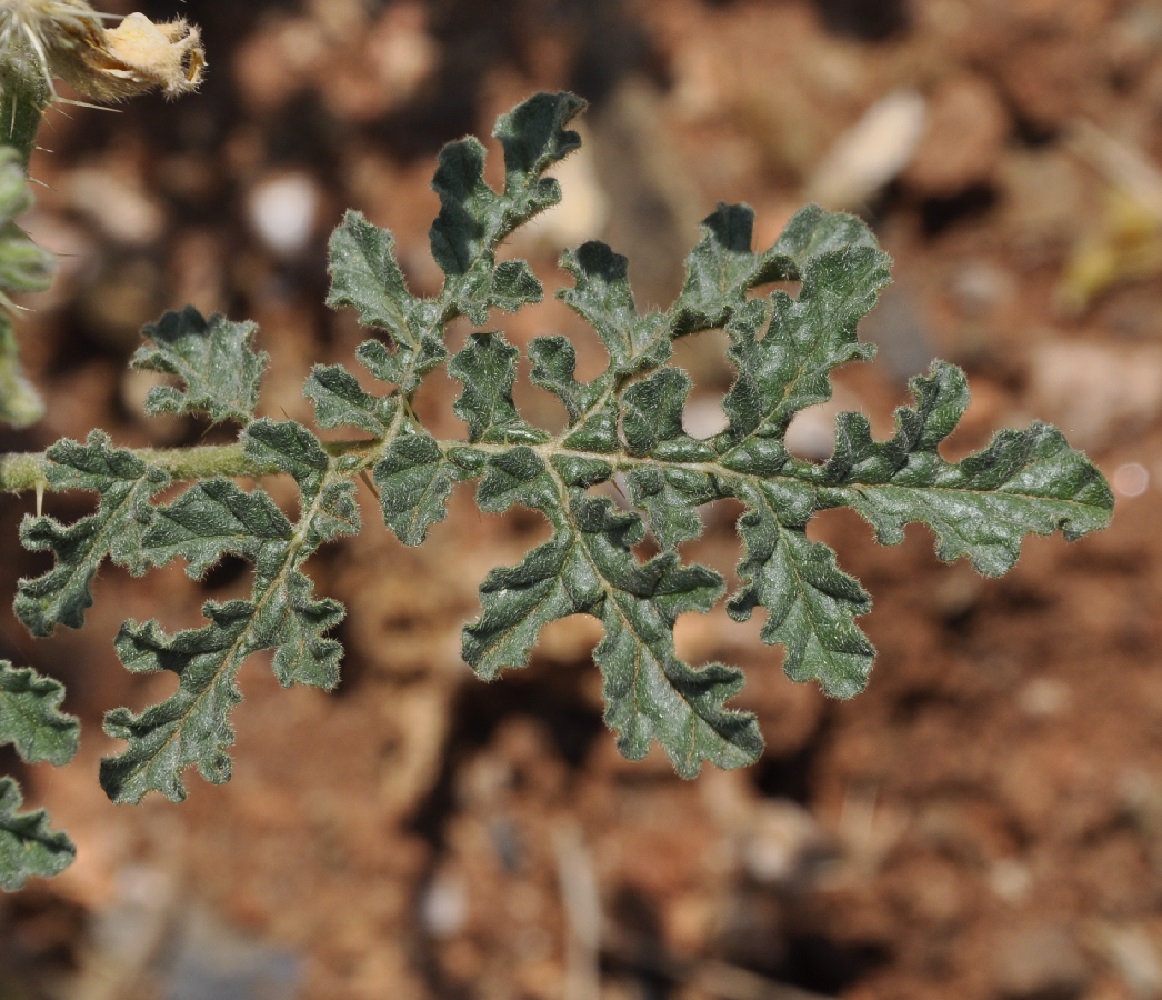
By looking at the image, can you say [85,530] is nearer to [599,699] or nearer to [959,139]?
[599,699]

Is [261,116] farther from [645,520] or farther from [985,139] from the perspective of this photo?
[645,520]

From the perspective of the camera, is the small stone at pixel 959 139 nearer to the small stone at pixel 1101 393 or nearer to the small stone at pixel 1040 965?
the small stone at pixel 1101 393

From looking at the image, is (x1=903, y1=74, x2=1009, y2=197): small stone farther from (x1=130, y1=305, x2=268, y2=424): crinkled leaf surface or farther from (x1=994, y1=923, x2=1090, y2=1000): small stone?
(x1=130, y1=305, x2=268, y2=424): crinkled leaf surface

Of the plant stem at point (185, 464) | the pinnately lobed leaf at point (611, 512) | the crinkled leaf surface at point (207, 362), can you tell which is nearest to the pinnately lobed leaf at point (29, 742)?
the pinnately lobed leaf at point (611, 512)

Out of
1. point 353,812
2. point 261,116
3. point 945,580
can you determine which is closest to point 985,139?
point 945,580

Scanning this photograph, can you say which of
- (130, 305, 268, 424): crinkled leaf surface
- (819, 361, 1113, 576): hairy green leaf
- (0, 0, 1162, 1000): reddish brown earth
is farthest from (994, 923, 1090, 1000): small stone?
(130, 305, 268, 424): crinkled leaf surface

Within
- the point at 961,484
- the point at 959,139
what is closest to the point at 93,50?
the point at 961,484
